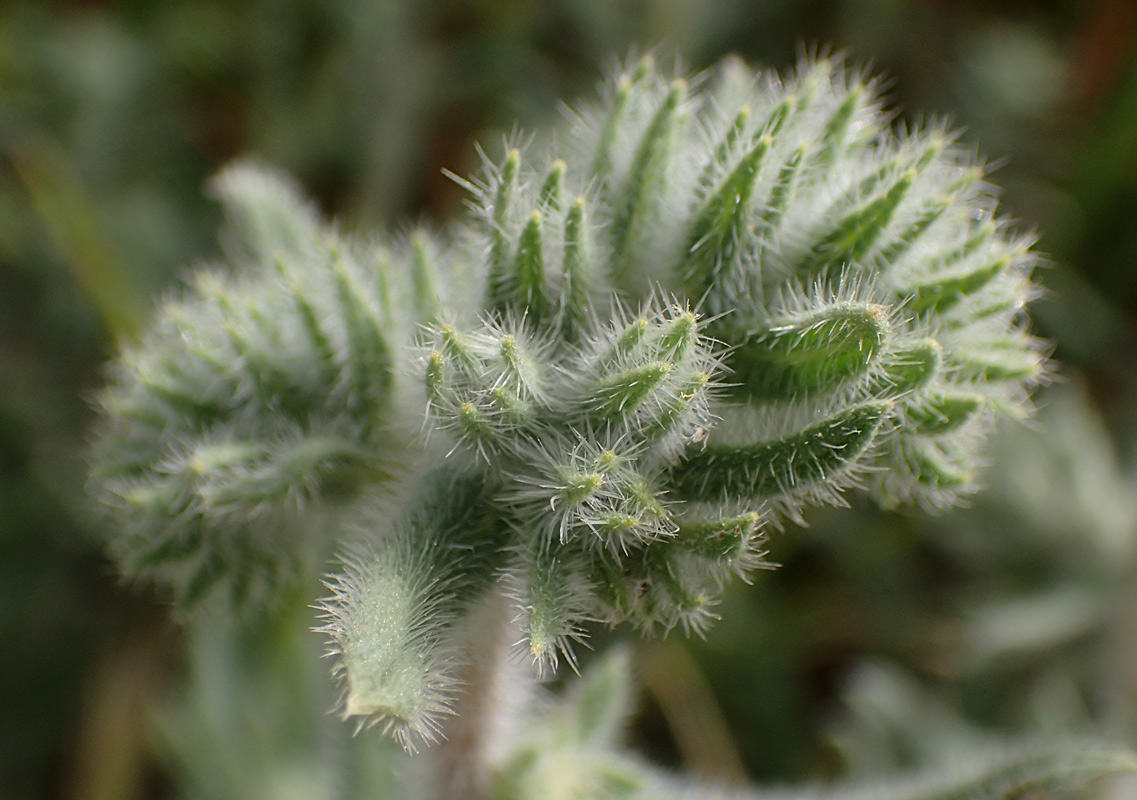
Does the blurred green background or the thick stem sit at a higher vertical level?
the blurred green background

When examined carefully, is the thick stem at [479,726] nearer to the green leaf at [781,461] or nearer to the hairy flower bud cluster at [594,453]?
the hairy flower bud cluster at [594,453]

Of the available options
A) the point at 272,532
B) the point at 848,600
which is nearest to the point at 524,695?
the point at 272,532

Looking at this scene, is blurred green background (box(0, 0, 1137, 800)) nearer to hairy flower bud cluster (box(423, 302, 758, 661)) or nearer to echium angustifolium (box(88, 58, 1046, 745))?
echium angustifolium (box(88, 58, 1046, 745))

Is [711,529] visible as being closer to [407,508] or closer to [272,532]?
[407,508]

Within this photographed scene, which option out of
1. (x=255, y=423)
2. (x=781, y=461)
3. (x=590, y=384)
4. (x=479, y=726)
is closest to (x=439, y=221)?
(x=255, y=423)

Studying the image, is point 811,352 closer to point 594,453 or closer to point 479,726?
point 594,453

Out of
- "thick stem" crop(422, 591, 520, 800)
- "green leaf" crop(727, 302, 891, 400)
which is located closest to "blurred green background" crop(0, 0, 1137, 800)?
"thick stem" crop(422, 591, 520, 800)

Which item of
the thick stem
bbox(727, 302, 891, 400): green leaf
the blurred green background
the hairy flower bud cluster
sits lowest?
the thick stem
